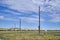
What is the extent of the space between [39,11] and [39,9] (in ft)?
1.54

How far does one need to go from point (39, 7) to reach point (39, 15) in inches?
74.6

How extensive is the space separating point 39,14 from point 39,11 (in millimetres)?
706

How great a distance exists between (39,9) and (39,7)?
503mm

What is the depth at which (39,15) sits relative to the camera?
3709cm

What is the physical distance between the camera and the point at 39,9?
36.9 m

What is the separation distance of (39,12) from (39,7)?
1.18m

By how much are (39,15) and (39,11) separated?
94 cm

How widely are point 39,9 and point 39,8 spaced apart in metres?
0.23

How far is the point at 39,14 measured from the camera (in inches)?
1457

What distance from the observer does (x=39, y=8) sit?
3691 centimetres

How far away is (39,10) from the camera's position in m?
37.0

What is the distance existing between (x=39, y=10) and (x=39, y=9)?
0.25 m

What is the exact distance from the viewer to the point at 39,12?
36.9 metres
